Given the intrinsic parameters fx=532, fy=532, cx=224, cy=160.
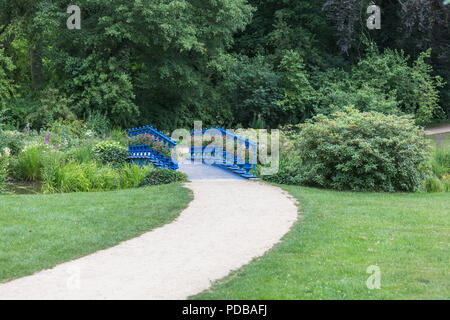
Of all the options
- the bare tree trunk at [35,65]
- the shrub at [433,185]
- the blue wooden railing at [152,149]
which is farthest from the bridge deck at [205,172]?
the bare tree trunk at [35,65]

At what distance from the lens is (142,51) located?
1013 inches

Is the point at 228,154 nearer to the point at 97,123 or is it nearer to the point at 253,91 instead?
the point at 97,123

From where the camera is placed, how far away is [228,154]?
16.5 metres

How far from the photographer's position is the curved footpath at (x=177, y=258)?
587 cm

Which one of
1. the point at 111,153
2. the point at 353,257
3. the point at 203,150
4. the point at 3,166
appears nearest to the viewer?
the point at 353,257

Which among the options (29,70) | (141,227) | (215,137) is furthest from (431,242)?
(29,70)

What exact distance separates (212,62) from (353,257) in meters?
19.4

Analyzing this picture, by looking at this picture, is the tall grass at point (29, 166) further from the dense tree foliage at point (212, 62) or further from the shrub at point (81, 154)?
the dense tree foliage at point (212, 62)

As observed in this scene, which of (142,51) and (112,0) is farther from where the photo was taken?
(142,51)

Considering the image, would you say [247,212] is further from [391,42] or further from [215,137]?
[391,42]

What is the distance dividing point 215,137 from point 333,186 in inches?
183

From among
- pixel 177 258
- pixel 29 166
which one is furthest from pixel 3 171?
pixel 177 258

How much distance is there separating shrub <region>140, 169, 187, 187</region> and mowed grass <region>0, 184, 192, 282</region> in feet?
4.03
